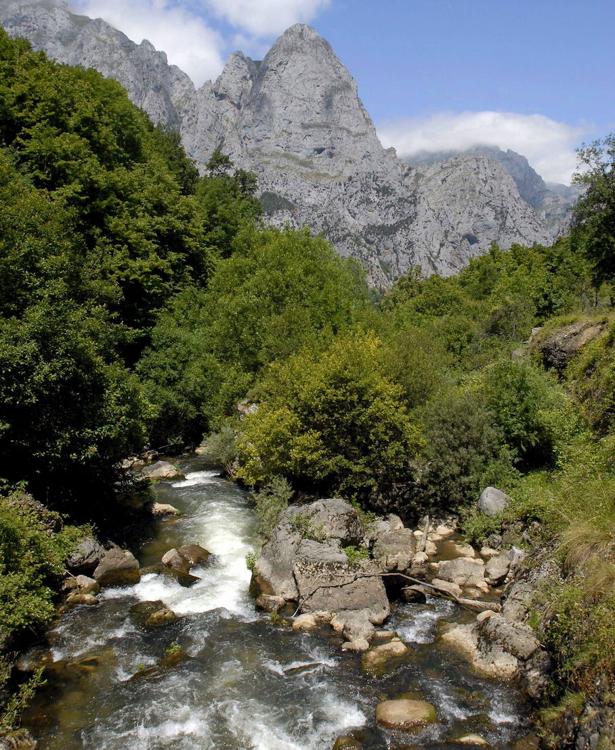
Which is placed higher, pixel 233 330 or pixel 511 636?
pixel 233 330

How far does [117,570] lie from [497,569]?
1280cm

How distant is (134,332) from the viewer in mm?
37938

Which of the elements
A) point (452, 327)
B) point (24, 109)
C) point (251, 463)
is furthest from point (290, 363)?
point (452, 327)

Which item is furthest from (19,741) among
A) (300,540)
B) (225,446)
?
(225,446)

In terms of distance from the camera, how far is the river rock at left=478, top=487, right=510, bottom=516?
22062 mm

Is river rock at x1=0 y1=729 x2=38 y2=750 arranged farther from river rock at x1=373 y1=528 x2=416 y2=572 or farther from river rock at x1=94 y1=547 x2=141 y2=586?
river rock at x1=373 y1=528 x2=416 y2=572

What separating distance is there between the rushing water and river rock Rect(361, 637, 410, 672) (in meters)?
0.28

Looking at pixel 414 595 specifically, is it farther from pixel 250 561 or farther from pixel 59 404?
pixel 59 404

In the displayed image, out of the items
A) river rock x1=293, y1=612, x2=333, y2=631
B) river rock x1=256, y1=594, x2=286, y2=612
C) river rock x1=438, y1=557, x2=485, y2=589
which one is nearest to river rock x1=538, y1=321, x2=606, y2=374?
river rock x1=438, y1=557, x2=485, y2=589

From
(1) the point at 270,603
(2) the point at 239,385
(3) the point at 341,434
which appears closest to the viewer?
(1) the point at 270,603

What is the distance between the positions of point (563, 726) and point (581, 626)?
186 cm

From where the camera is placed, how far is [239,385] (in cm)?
3556

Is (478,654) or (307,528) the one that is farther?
(307,528)

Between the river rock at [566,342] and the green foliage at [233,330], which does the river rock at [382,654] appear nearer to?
the green foliage at [233,330]
